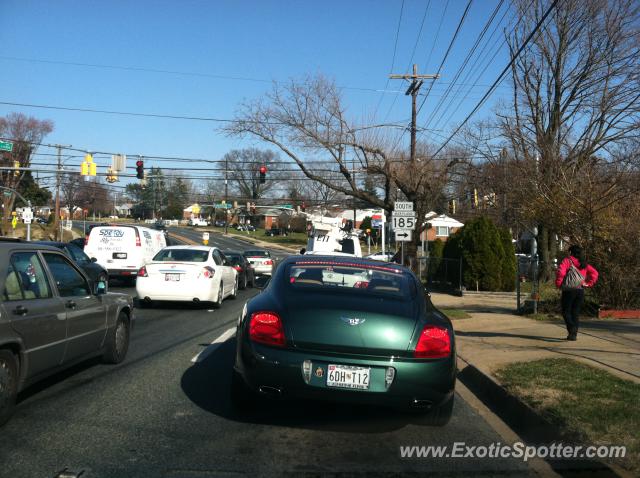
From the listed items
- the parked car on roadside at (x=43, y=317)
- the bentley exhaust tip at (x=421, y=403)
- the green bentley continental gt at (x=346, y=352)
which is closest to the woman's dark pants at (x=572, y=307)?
the green bentley continental gt at (x=346, y=352)

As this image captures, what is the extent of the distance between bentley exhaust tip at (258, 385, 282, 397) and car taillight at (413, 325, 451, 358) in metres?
1.19

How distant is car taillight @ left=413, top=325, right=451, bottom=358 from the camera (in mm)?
5430

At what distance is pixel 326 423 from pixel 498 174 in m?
21.4

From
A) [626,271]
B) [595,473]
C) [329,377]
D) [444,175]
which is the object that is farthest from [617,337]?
[444,175]

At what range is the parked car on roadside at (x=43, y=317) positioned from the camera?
17.4ft

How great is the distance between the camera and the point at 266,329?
18.0 ft

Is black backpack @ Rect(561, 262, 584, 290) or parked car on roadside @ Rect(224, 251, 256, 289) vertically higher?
black backpack @ Rect(561, 262, 584, 290)

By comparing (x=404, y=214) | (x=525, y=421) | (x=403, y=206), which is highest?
(x=403, y=206)

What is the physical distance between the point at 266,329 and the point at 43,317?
2092 millimetres

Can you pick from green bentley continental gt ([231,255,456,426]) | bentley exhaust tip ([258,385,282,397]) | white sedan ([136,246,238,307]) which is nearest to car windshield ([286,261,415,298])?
green bentley continental gt ([231,255,456,426])

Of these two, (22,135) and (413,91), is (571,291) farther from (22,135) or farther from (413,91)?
(22,135)

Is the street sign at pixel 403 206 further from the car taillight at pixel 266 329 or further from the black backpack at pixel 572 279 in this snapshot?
the car taillight at pixel 266 329

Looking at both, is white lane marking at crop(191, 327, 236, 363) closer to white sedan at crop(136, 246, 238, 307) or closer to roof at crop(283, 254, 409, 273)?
roof at crop(283, 254, 409, 273)

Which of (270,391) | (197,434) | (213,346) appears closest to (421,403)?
(270,391)
